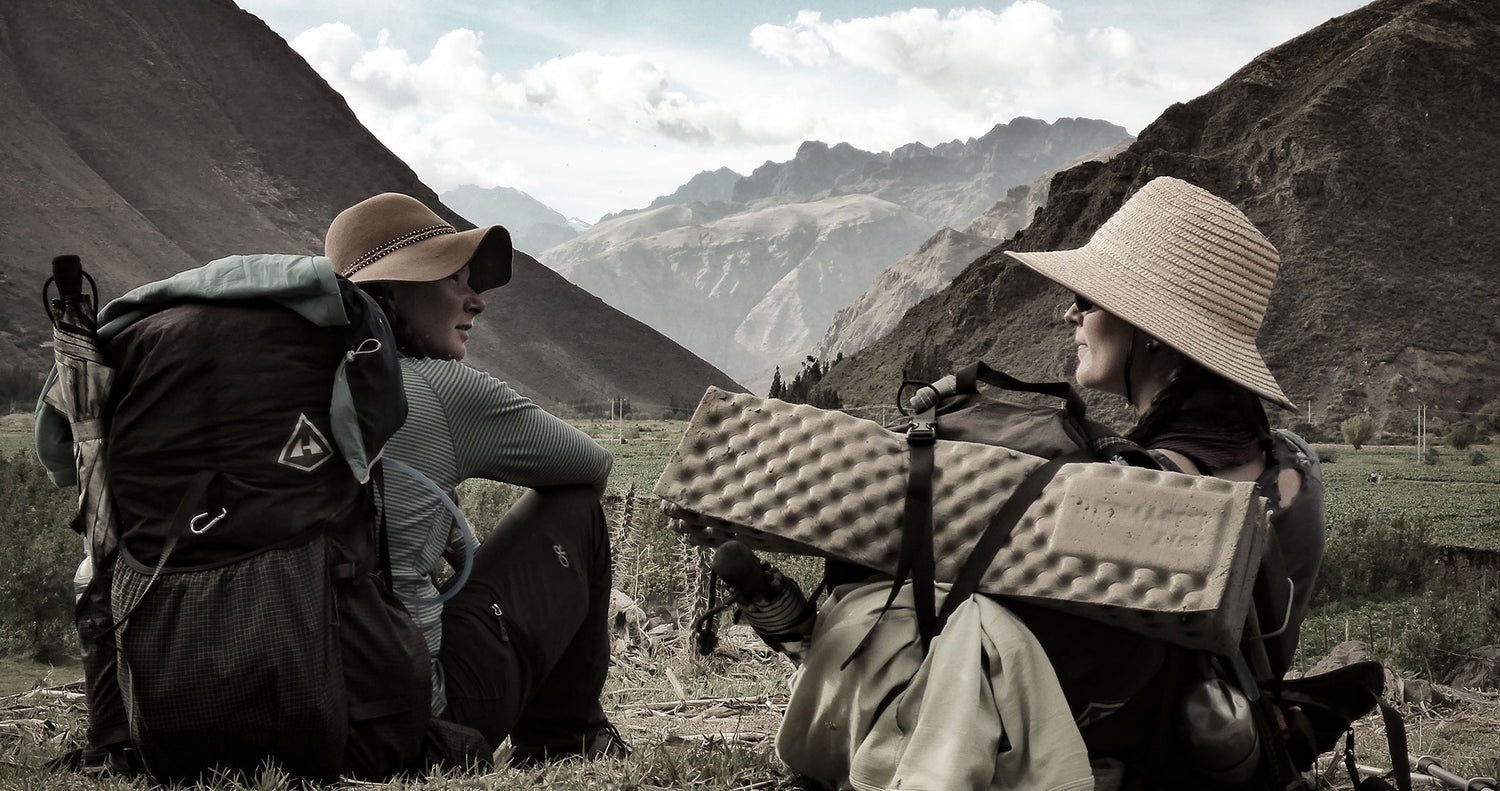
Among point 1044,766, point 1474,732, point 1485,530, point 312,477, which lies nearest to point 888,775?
point 1044,766

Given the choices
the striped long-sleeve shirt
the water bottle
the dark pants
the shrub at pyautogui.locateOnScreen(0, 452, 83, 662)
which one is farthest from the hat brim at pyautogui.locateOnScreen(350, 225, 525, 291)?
the shrub at pyautogui.locateOnScreen(0, 452, 83, 662)

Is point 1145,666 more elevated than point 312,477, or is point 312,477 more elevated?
point 312,477

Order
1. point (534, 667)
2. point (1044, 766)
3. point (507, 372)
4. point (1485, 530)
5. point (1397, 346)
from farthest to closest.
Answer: point (507, 372), point (1397, 346), point (1485, 530), point (534, 667), point (1044, 766)

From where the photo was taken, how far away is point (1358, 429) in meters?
22.2

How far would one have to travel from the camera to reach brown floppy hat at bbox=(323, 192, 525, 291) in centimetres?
267

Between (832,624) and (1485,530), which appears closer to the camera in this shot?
(832,624)

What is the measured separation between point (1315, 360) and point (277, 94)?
6071 cm

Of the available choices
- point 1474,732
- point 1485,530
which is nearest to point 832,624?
point 1474,732

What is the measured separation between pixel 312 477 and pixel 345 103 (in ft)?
251

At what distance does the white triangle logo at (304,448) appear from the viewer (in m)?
2.05

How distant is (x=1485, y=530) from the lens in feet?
36.1

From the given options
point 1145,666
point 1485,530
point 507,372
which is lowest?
point 507,372

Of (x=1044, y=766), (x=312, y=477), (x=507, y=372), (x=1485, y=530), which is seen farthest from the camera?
(x=507, y=372)

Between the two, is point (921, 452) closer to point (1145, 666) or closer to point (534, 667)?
point (1145, 666)
